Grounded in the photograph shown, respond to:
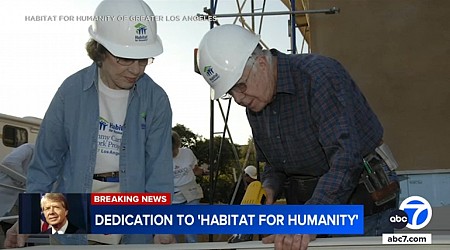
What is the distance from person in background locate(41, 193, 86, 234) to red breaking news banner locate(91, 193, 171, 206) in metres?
0.08

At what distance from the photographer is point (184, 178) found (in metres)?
3.70

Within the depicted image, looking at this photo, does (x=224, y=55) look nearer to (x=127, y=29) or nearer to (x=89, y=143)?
(x=127, y=29)

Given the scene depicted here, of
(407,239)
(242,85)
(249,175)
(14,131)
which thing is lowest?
(407,239)

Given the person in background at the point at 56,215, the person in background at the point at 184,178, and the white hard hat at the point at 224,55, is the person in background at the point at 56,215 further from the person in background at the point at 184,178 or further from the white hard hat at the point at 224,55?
the person in background at the point at 184,178

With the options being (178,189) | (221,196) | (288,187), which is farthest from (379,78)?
(288,187)

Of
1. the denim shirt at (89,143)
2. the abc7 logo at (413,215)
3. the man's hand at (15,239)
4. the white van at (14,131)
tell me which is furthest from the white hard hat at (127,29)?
the white van at (14,131)

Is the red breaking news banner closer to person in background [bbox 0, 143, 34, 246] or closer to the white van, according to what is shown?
person in background [bbox 0, 143, 34, 246]

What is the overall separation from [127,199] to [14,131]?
3.58 metres

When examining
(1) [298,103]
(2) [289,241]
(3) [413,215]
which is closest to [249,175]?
(1) [298,103]

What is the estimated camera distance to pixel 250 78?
1531 mm

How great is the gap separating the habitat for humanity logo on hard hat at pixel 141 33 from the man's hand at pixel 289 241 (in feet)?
2.43

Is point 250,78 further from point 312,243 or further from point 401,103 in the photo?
point 401,103

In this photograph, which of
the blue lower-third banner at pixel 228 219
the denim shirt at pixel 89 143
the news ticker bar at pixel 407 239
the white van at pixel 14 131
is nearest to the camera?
the news ticker bar at pixel 407 239

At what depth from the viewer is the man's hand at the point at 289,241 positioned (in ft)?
3.87
